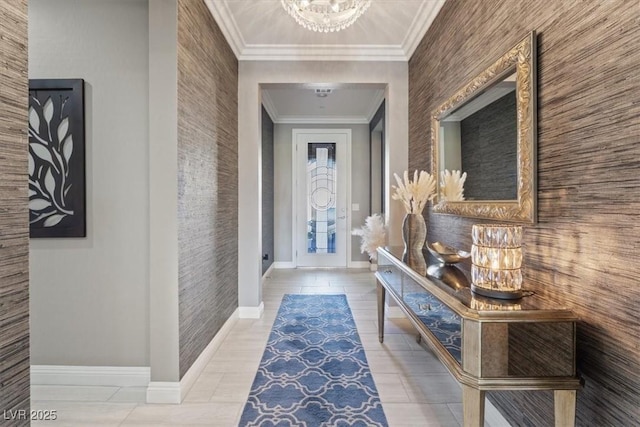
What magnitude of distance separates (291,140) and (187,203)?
3913 mm

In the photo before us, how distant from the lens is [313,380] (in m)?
2.06

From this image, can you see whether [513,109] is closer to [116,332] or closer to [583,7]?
[583,7]

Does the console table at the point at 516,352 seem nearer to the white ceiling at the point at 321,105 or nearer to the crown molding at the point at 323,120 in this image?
the white ceiling at the point at 321,105

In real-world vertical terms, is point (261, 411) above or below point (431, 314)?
below

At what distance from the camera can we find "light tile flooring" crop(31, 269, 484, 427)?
1.72 m

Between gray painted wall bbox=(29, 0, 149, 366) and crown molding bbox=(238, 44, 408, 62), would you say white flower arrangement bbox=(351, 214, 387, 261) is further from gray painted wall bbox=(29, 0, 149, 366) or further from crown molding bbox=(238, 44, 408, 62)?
gray painted wall bbox=(29, 0, 149, 366)

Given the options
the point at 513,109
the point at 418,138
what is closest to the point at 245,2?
the point at 418,138

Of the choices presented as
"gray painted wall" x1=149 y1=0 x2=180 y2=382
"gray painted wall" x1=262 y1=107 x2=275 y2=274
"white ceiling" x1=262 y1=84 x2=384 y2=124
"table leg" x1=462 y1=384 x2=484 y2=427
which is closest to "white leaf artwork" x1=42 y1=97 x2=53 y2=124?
"gray painted wall" x1=149 y1=0 x2=180 y2=382

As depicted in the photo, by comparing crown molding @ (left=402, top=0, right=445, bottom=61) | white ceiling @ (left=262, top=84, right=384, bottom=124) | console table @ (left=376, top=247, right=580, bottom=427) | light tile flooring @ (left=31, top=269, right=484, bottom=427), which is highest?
white ceiling @ (left=262, top=84, right=384, bottom=124)

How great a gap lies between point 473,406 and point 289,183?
4.88 meters

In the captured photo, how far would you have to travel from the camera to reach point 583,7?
3.56ft

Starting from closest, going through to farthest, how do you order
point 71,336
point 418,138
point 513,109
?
point 513,109, point 71,336, point 418,138

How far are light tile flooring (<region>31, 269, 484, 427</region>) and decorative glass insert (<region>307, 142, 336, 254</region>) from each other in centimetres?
297

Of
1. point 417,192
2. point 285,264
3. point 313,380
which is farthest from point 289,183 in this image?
point 313,380
